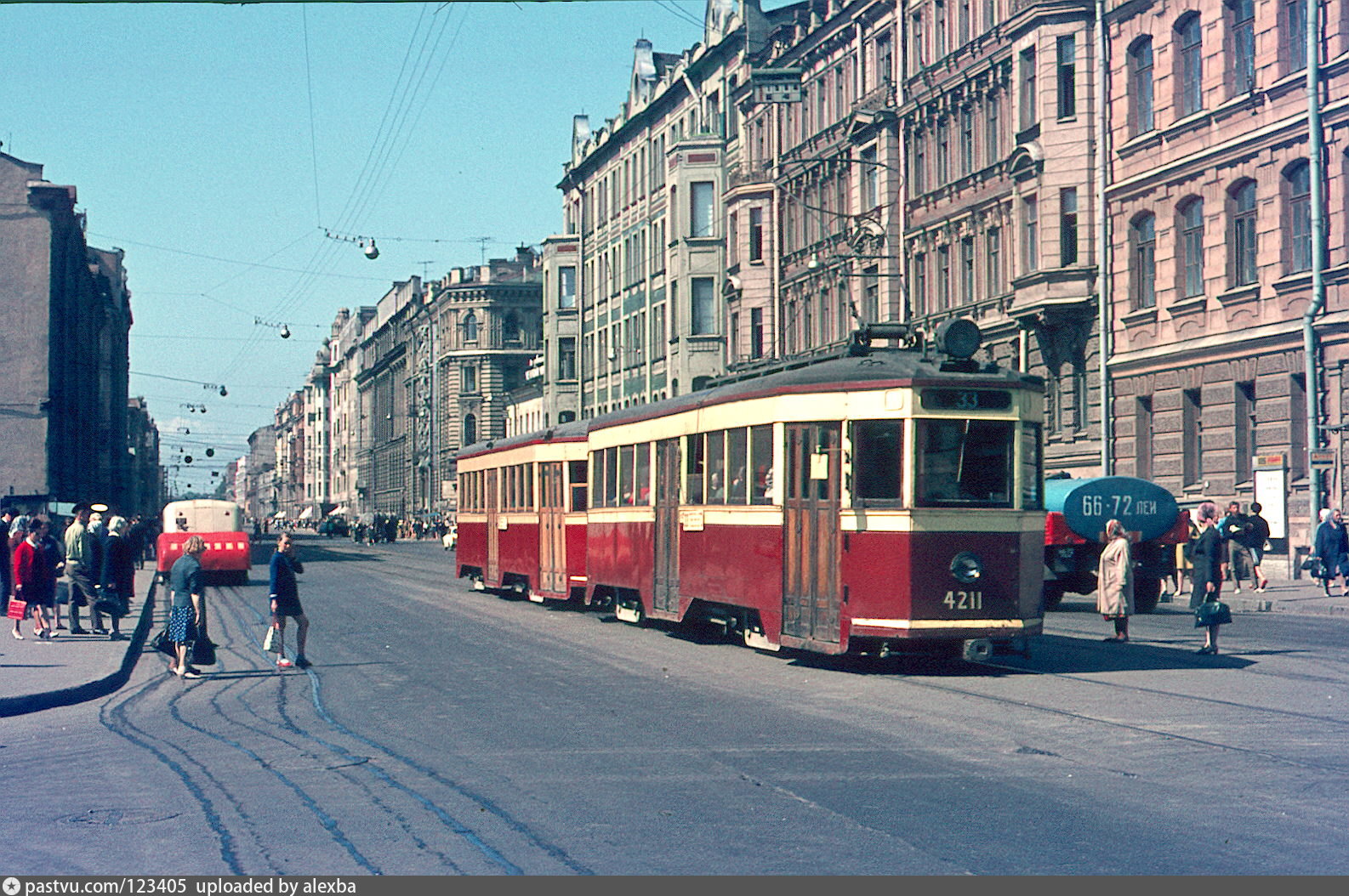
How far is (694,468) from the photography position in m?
20.9

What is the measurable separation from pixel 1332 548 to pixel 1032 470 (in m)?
14.6

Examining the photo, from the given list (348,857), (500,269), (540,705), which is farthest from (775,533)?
(500,269)

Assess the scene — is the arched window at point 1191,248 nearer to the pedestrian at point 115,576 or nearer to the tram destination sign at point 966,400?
the tram destination sign at point 966,400

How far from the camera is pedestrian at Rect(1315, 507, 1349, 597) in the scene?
29547 mm

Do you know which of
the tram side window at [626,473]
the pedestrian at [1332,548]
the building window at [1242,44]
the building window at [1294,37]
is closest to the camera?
the tram side window at [626,473]

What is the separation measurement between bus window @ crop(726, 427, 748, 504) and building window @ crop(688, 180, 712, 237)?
50745mm

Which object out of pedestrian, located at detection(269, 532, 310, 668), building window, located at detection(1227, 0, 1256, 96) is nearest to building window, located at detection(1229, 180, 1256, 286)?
building window, located at detection(1227, 0, 1256, 96)

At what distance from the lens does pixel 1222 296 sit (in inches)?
1423

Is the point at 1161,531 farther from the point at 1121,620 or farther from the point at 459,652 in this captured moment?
the point at 459,652

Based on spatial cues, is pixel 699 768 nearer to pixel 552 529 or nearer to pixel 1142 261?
pixel 552 529

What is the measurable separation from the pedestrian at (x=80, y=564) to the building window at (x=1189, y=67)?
24.5 metres

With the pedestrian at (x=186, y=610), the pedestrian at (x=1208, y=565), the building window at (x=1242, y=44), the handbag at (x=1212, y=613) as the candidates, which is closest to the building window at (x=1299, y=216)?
the building window at (x=1242, y=44)

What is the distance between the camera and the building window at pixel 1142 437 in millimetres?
39375

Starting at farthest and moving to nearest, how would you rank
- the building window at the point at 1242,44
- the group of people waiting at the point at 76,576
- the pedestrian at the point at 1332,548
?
the building window at the point at 1242,44 → the pedestrian at the point at 1332,548 → the group of people waiting at the point at 76,576
